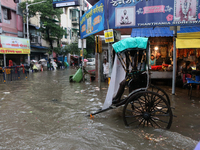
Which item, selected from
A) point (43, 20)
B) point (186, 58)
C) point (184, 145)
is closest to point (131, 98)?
point (184, 145)

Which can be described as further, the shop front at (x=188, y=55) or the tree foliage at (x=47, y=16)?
the tree foliage at (x=47, y=16)

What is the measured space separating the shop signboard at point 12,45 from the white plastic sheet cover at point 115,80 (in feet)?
54.5

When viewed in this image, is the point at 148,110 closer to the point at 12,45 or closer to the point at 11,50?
the point at 11,50

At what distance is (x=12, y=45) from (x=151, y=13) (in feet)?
55.9

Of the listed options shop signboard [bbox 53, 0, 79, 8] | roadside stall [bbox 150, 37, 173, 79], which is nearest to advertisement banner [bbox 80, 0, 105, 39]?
shop signboard [bbox 53, 0, 79, 8]

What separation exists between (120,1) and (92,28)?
2.39 meters

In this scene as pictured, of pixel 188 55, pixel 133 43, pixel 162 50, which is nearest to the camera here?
pixel 133 43

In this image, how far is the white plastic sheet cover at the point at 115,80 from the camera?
4.98 meters

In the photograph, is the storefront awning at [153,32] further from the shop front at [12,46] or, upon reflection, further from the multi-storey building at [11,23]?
the multi-storey building at [11,23]

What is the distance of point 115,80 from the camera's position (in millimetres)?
5031

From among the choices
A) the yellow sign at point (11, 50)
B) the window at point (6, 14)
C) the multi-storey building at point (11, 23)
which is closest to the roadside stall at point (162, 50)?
the yellow sign at point (11, 50)

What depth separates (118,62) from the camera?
5.04 m

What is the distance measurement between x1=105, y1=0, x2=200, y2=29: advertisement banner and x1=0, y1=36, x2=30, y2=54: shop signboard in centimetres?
1475

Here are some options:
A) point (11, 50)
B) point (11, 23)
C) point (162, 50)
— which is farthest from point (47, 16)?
point (162, 50)
